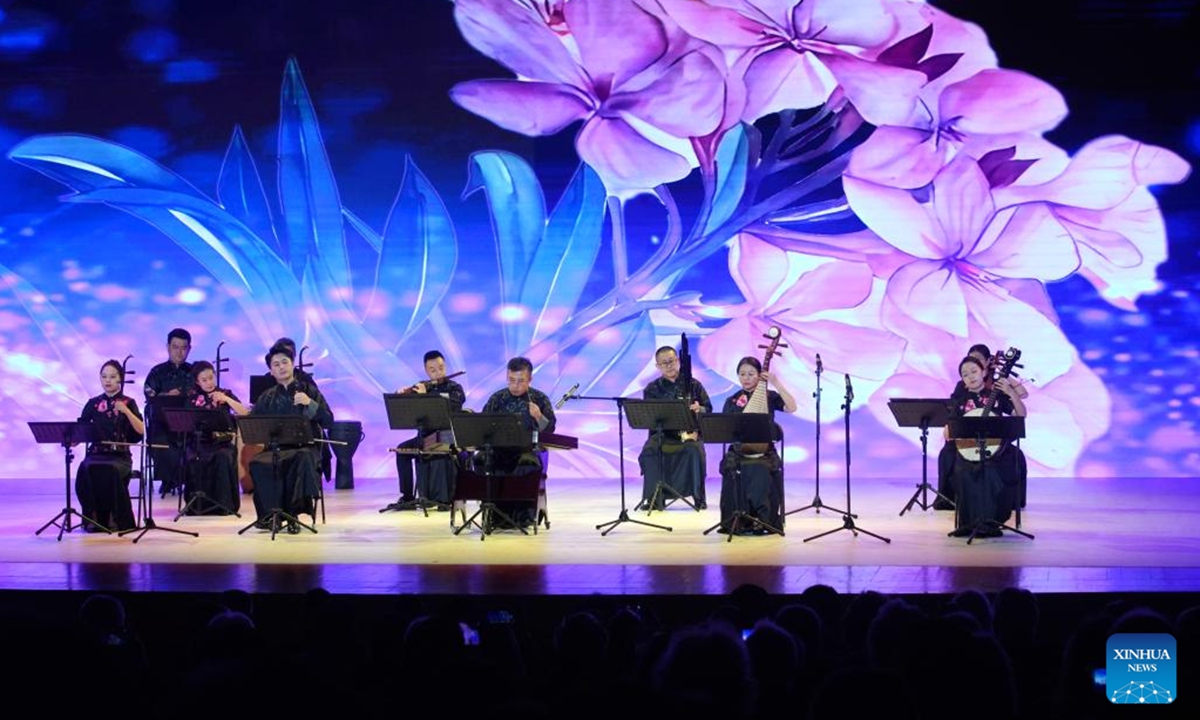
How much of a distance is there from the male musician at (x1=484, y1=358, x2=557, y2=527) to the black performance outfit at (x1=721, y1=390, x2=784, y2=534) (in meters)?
1.24

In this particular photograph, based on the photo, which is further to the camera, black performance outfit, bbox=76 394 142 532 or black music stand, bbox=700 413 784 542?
black performance outfit, bbox=76 394 142 532

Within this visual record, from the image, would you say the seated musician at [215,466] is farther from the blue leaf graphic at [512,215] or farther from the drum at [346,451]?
the blue leaf graphic at [512,215]

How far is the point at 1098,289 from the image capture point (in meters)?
11.4

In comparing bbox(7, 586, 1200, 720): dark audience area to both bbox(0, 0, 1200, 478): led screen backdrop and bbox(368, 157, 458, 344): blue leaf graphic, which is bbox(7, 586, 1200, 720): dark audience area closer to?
bbox(0, 0, 1200, 478): led screen backdrop

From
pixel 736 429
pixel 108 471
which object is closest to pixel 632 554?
pixel 736 429

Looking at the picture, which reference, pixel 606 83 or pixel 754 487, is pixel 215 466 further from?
pixel 606 83

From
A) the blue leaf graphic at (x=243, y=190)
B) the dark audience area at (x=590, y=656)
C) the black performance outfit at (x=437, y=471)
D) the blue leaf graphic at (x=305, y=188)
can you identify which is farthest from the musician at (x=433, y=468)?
the dark audience area at (x=590, y=656)


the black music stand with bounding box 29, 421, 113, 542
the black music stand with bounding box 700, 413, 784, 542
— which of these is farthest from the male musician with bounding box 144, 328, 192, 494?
the black music stand with bounding box 700, 413, 784, 542

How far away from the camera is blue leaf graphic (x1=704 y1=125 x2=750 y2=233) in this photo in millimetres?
11617

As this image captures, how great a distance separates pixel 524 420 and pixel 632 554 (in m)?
1.82

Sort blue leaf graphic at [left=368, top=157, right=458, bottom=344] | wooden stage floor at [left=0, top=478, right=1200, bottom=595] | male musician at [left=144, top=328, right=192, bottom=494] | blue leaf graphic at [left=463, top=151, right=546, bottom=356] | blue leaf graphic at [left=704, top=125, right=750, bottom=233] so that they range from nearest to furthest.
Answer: wooden stage floor at [left=0, top=478, right=1200, bottom=595]
male musician at [left=144, top=328, right=192, bottom=494]
blue leaf graphic at [left=704, top=125, right=750, bottom=233]
blue leaf graphic at [left=463, top=151, right=546, bottom=356]
blue leaf graphic at [left=368, top=157, right=458, bottom=344]

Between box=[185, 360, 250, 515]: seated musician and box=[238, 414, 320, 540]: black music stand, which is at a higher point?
box=[238, 414, 320, 540]: black music stand

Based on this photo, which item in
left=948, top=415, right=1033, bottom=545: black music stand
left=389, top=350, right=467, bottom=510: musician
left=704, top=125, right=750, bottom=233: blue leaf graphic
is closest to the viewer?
left=948, top=415, right=1033, bottom=545: black music stand

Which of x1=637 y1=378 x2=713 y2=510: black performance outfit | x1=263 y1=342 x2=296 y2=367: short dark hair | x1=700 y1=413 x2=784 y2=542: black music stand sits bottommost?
x1=637 y1=378 x2=713 y2=510: black performance outfit
